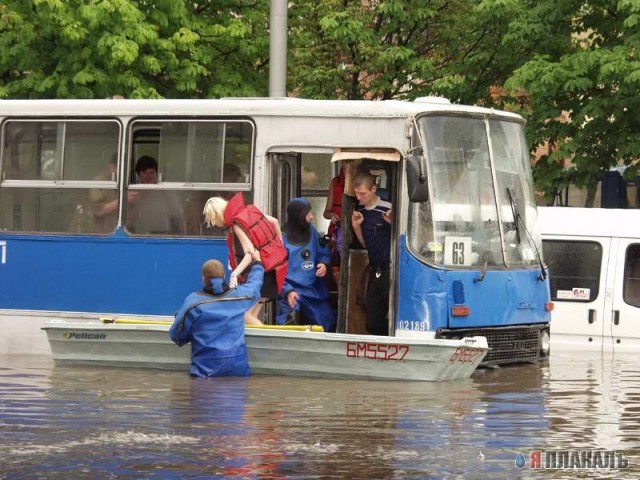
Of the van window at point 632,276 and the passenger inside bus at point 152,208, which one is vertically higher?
the passenger inside bus at point 152,208

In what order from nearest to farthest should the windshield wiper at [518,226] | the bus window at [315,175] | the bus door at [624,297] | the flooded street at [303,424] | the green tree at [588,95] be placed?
the flooded street at [303,424], the windshield wiper at [518,226], the bus window at [315,175], the bus door at [624,297], the green tree at [588,95]

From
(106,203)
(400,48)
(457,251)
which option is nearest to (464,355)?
(457,251)

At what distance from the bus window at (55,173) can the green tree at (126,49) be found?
6270 millimetres

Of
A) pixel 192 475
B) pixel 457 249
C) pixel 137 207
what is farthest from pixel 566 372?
pixel 192 475

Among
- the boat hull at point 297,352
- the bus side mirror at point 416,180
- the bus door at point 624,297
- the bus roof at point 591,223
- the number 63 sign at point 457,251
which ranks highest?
the bus side mirror at point 416,180

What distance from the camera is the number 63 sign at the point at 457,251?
54.4 feet

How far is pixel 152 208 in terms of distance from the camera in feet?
58.7

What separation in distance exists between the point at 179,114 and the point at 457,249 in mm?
3228

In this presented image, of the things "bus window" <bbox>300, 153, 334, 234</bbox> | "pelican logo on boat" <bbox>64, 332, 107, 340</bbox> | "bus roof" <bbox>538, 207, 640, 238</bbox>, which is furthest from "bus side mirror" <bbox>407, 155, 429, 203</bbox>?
"bus roof" <bbox>538, 207, 640, 238</bbox>

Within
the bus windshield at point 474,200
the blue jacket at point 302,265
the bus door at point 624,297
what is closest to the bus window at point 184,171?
the blue jacket at point 302,265

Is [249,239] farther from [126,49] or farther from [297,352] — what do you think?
[126,49]

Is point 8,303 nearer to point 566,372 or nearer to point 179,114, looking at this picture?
point 179,114

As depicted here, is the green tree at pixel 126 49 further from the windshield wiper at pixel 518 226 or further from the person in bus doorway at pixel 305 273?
the windshield wiper at pixel 518 226

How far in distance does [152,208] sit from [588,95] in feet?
33.5
